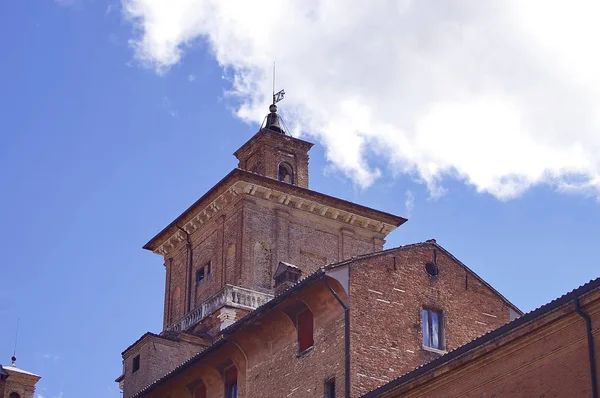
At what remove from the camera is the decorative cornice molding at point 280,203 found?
50.8 meters

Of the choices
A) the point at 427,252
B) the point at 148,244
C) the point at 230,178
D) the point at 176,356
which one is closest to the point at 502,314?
the point at 427,252

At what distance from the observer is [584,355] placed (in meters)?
22.2

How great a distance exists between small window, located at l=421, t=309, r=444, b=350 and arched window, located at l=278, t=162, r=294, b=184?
22.2 m

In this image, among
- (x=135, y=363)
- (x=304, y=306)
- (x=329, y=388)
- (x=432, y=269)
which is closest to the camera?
(x=329, y=388)

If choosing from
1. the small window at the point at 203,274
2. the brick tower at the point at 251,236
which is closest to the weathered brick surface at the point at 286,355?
the brick tower at the point at 251,236

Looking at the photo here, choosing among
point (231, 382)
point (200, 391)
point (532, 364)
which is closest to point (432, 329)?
point (231, 382)

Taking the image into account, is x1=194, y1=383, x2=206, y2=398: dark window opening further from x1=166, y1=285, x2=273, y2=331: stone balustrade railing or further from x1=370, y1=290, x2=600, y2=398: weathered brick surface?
x1=370, y1=290, x2=600, y2=398: weathered brick surface

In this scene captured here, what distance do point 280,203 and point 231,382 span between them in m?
17.1

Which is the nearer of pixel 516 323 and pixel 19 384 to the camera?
pixel 516 323

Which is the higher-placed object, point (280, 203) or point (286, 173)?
point (286, 173)

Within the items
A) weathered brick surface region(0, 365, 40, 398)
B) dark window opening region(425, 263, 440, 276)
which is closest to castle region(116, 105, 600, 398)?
dark window opening region(425, 263, 440, 276)

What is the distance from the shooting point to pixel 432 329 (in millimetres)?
32688

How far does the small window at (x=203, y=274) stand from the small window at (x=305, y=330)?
19751 millimetres

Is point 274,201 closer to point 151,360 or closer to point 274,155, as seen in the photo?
point 274,155
